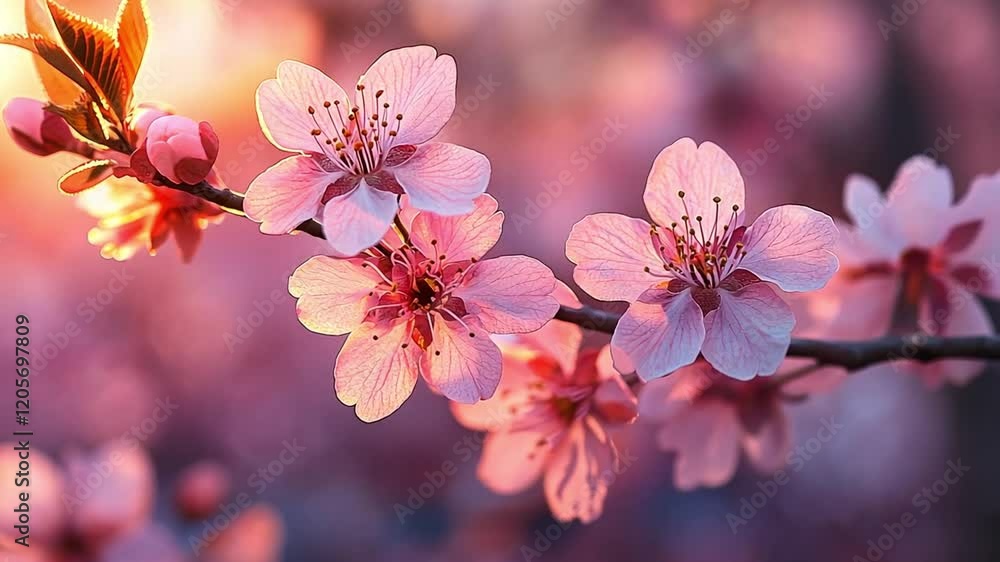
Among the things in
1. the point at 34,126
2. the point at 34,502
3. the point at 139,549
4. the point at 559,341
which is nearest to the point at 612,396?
the point at 559,341

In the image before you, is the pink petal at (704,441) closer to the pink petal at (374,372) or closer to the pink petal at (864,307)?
the pink petal at (864,307)

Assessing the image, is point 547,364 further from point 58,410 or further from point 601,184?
point 601,184

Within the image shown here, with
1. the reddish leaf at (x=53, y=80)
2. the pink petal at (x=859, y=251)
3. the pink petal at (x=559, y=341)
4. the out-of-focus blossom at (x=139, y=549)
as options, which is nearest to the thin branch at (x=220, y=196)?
the reddish leaf at (x=53, y=80)

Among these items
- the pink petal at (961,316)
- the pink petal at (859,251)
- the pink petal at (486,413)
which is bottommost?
the pink petal at (486,413)

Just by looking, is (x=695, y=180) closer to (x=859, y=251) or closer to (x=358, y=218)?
(x=358, y=218)

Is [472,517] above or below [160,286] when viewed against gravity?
below

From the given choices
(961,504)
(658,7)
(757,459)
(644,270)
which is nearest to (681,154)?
(644,270)

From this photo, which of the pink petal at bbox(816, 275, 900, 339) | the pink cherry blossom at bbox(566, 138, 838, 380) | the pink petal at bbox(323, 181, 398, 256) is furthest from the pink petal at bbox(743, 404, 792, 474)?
the pink petal at bbox(323, 181, 398, 256)

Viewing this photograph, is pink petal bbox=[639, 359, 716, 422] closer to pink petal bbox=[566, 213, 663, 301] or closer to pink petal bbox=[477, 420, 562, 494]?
pink petal bbox=[477, 420, 562, 494]
